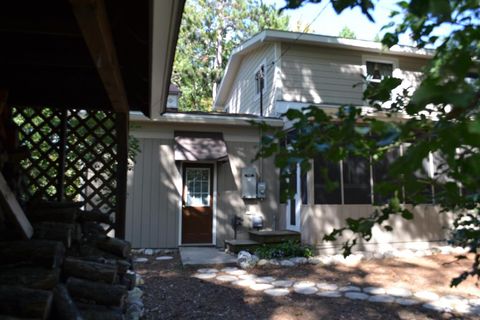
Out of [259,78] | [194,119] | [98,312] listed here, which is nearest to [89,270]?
[98,312]

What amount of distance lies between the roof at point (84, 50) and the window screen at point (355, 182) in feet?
16.2

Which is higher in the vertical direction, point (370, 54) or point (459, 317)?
point (370, 54)

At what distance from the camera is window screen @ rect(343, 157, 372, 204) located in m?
8.37

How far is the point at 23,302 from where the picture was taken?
2.30m

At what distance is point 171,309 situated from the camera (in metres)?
4.65

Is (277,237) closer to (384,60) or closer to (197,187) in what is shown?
(197,187)

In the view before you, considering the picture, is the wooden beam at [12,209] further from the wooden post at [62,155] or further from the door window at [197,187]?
the door window at [197,187]

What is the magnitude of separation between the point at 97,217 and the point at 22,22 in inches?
86.5

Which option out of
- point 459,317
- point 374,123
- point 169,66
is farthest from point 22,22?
point 459,317

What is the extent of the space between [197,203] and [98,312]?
6185 mm

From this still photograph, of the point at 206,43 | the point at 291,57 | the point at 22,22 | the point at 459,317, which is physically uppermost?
the point at 206,43

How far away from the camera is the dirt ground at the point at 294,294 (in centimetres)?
450

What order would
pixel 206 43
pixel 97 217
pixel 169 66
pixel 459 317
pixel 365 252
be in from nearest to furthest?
pixel 169 66
pixel 97 217
pixel 459 317
pixel 365 252
pixel 206 43

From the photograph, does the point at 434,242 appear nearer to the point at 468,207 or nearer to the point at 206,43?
the point at 468,207
